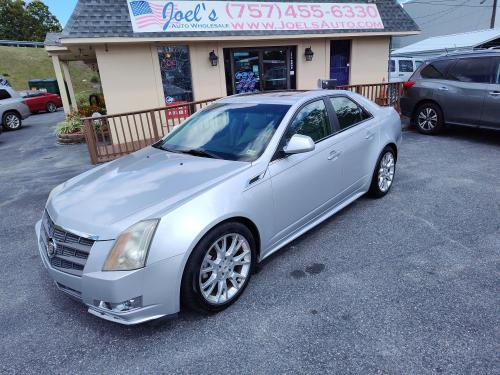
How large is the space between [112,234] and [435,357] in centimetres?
220

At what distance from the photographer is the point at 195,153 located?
10.8 ft

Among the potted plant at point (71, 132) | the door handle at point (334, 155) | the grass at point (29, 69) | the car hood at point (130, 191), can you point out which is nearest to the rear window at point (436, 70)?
the door handle at point (334, 155)

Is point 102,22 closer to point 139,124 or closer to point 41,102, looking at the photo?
point 139,124

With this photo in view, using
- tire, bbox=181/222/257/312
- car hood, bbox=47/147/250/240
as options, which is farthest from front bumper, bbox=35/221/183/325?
car hood, bbox=47/147/250/240

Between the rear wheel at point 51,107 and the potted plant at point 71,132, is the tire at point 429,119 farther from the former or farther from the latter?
the rear wheel at point 51,107

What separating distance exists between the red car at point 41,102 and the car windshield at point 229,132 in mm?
20873

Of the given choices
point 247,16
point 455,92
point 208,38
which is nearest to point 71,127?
point 208,38

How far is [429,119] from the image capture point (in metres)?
8.00

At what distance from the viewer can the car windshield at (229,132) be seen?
3123mm

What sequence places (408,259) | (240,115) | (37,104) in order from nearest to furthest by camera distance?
1. (408,259)
2. (240,115)
3. (37,104)

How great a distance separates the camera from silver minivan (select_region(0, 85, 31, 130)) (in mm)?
13953

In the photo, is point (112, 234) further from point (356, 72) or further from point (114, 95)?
point (356, 72)

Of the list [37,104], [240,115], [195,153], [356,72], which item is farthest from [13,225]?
[37,104]

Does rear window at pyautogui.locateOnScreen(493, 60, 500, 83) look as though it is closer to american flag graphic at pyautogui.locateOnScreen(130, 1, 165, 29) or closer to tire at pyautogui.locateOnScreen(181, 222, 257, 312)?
tire at pyautogui.locateOnScreen(181, 222, 257, 312)
